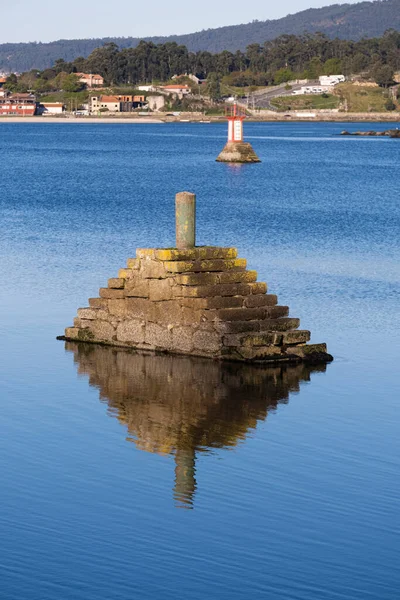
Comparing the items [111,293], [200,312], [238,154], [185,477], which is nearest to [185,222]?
[111,293]

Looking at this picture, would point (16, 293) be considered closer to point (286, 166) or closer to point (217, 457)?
point (217, 457)

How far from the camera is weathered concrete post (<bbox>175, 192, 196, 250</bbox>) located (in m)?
22.3

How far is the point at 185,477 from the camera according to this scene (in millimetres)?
14539

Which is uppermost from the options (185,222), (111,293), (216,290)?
(185,222)

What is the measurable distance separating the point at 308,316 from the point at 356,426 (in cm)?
874

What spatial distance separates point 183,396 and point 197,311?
112 inches

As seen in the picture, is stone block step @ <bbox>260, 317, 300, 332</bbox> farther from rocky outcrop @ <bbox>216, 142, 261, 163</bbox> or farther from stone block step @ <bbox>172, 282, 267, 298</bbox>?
rocky outcrop @ <bbox>216, 142, 261, 163</bbox>

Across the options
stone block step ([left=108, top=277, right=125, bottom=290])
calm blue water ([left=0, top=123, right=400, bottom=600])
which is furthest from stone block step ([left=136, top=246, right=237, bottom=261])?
calm blue water ([left=0, top=123, right=400, bottom=600])

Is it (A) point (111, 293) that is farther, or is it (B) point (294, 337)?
(A) point (111, 293)

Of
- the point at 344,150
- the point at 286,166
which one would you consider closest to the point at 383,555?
the point at 286,166

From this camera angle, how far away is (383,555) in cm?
1220

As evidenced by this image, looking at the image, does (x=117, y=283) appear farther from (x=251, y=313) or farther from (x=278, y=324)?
(x=278, y=324)

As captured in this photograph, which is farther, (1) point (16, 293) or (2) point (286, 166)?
(2) point (286, 166)

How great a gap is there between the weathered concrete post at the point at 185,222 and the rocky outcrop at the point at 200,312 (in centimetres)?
31
